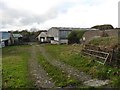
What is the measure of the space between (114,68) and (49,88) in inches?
246

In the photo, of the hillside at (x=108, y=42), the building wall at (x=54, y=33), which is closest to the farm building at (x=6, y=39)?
the building wall at (x=54, y=33)

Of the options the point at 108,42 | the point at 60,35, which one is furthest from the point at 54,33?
the point at 108,42

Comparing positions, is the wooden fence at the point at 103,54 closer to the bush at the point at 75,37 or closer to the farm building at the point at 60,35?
the bush at the point at 75,37

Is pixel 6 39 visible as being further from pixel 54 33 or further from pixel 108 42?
pixel 108 42

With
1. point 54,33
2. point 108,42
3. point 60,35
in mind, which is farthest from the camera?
point 54,33

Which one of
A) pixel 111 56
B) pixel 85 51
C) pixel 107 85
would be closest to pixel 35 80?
pixel 107 85

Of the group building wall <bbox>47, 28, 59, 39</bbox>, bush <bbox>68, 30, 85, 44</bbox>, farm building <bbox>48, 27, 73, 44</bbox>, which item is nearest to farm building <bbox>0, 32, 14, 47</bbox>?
farm building <bbox>48, 27, 73, 44</bbox>

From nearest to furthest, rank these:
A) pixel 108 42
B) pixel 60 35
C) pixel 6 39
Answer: pixel 108 42
pixel 6 39
pixel 60 35

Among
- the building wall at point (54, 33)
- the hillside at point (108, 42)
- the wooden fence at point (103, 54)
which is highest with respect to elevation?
the building wall at point (54, 33)

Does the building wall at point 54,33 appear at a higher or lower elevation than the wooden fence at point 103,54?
higher

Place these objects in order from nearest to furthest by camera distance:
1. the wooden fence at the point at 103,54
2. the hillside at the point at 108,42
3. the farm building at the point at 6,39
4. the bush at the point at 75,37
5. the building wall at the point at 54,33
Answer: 1. the wooden fence at the point at 103,54
2. the hillside at the point at 108,42
3. the bush at the point at 75,37
4. the farm building at the point at 6,39
5. the building wall at the point at 54,33

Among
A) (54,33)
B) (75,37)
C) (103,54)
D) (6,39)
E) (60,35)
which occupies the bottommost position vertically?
(103,54)

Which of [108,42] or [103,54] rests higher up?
[108,42]

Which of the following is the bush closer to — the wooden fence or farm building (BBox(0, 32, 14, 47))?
farm building (BBox(0, 32, 14, 47))
